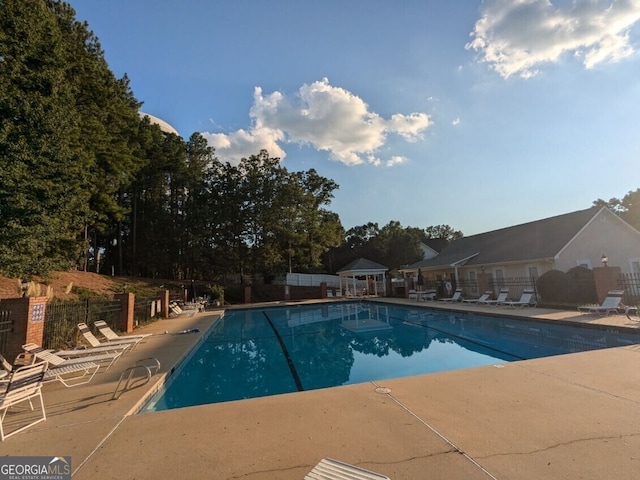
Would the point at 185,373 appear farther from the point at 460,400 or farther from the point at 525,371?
the point at 525,371

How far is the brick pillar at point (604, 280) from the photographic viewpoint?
491 inches

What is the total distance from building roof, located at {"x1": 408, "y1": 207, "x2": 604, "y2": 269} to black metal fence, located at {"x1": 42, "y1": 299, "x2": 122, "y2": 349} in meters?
19.7

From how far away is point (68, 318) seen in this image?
929 centimetres

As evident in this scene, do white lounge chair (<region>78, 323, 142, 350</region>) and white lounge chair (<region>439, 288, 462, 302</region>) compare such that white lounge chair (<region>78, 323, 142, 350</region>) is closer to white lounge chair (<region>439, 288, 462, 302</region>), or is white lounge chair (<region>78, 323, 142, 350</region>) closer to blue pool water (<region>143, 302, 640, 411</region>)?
blue pool water (<region>143, 302, 640, 411</region>)

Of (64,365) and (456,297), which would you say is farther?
(456,297)

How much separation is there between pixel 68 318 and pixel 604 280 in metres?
18.4

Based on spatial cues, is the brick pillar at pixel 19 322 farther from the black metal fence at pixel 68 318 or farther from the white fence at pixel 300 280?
the white fence at pixel 300 280

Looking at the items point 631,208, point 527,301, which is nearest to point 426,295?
point 527,301

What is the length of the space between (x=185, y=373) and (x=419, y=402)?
565 centimetres

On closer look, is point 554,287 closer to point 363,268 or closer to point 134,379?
point 134,379

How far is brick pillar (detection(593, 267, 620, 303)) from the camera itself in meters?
12.5

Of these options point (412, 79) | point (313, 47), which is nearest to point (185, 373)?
point (313, 47)

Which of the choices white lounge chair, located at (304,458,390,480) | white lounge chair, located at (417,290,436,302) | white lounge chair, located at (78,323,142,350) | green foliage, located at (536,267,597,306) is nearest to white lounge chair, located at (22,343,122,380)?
white lounge chair, located at (78,323,142,350)

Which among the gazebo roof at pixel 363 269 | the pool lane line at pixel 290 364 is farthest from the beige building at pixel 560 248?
the pool lane line at pixel 290 364
